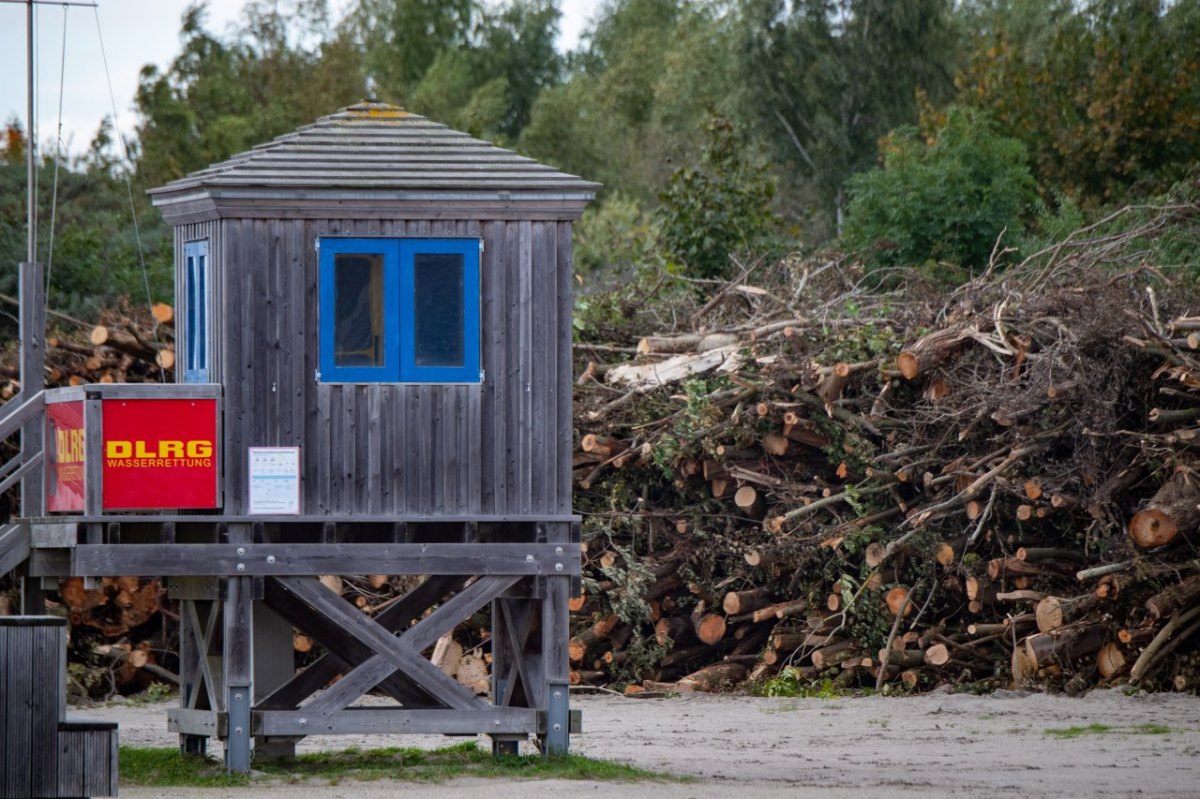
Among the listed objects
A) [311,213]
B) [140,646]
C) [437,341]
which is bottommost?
[140,646]

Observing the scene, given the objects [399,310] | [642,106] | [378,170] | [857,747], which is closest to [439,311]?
[399,310]

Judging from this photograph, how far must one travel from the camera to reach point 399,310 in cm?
1233

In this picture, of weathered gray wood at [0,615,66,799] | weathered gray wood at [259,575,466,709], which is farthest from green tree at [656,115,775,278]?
weathered gray wood at [0,615,66,799]

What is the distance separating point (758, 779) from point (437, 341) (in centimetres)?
381

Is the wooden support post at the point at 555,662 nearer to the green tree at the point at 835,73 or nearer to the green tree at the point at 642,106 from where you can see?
the green tree at the point at 835,73

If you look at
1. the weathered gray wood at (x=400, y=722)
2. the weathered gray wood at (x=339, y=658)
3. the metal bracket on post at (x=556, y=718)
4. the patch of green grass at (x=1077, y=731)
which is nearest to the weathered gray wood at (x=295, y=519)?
the weathered gray wood at (x=339, y=658)

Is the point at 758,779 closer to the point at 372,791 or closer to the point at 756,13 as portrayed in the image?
the point at 372,791

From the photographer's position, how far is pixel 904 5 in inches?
1598

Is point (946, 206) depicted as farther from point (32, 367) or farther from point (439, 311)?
point (32, 367)

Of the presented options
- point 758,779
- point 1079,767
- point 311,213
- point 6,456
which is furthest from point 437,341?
point 6,456

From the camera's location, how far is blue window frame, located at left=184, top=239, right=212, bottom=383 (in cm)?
1259

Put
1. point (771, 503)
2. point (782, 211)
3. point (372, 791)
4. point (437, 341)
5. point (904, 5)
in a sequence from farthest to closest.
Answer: point (782, 211) → point (904, 5) → point (771, 503) → point (437, 341) → point (372, 791)

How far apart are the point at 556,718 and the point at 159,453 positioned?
334cm

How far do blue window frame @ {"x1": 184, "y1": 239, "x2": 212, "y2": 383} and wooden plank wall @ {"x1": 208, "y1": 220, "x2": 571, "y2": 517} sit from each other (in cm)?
43
